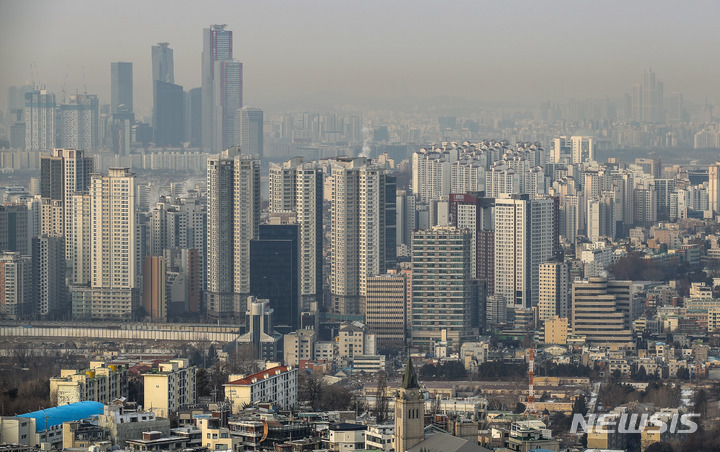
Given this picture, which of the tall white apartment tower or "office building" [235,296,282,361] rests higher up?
the tall white apartment tower

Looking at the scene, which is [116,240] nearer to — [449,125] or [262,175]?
[262,175]

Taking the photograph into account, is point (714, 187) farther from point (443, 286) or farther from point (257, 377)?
point (257, 377)

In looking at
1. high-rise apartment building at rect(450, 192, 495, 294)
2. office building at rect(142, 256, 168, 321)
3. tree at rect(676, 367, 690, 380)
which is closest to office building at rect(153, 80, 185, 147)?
high-rise apartment building at rect(450, 192, 495, 294)

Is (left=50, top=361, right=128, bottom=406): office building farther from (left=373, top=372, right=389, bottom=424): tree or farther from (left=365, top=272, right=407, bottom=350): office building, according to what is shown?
(left=365, top=272, right=407, bottom=350): office building

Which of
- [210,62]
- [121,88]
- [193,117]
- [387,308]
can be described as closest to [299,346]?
[387,308]

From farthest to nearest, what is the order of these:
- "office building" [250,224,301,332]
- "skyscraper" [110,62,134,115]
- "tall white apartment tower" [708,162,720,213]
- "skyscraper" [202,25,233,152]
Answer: "tall white apartment tower" [708,162,720,213] < "skyscraper" [202,25,233,152] < "skyscraper" [110,62,134,115] < "office building" [250,224,301,332]

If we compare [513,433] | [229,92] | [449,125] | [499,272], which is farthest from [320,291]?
[513,433]
